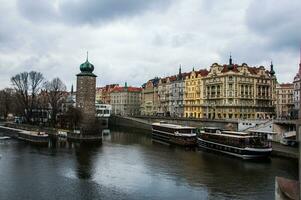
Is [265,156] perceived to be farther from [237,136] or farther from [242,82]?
[242,82]

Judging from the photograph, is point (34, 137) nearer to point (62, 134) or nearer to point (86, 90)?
point (62, 134)

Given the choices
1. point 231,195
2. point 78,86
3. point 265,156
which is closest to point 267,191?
point 231,195

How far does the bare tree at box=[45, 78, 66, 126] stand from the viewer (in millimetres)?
91375

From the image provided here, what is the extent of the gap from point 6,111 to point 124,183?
9560 centimetres

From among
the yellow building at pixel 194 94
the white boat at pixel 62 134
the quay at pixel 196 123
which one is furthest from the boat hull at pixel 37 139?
the yellow building at pixel 194 94

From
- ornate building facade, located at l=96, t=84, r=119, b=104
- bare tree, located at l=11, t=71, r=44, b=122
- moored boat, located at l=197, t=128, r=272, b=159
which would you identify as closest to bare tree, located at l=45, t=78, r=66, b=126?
bare tree, located at l=11, t=71, r=44, b=122

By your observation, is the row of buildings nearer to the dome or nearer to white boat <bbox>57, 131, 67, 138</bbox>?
the dome

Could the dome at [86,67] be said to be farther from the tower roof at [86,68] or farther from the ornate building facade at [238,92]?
the ornate building facade at [238,92]

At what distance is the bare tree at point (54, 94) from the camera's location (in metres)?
91.4

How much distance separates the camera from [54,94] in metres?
91.8

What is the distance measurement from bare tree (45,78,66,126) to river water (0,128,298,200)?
114 ft

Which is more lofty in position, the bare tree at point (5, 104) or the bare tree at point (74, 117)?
the bare tree at point (5, 104)

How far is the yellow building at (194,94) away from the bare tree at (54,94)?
125ft

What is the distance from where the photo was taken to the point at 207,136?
202 ft
